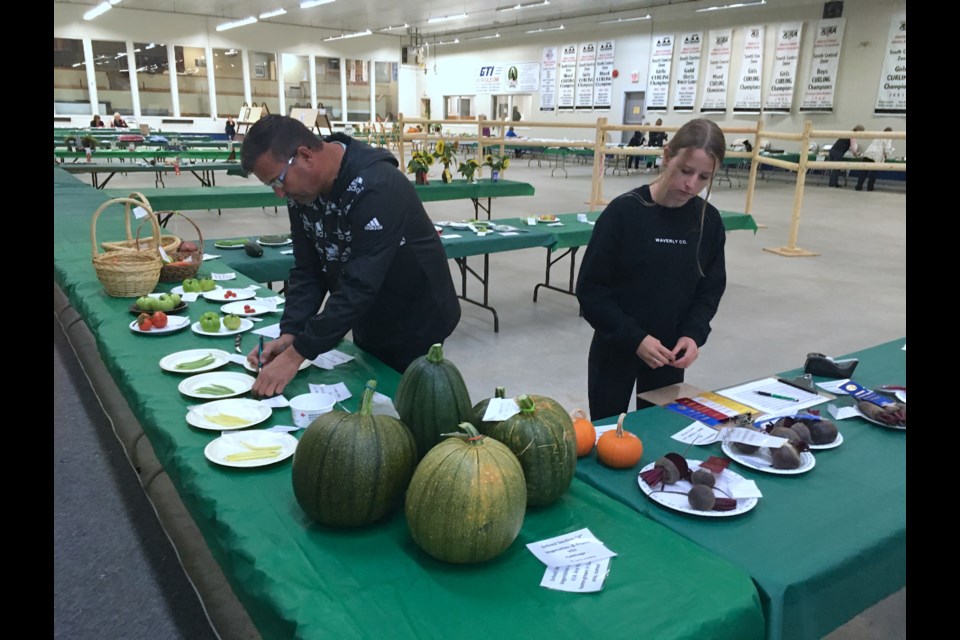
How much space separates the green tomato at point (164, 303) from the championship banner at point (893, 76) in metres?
15.1

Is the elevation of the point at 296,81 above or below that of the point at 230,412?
above

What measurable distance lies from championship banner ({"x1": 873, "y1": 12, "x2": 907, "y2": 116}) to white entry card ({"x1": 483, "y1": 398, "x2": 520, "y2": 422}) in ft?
50.2

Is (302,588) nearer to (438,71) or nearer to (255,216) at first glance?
(255,216)

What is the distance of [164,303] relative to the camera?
88.6 inches

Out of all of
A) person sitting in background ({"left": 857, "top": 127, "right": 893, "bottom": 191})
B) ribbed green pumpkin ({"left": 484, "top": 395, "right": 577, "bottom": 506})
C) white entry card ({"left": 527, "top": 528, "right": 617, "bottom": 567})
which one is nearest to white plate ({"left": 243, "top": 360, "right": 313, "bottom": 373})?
ribbed green pumpkin ({"left": 484, "top": 395, "right": 577, "bottom": 506})

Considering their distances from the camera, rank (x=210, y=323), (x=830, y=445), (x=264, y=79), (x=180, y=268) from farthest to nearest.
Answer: (x=264, y=79) < (x=180, y=268) < (x=210, y=323) < (x=830, y=445)

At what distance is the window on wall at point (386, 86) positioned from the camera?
79.8 feet

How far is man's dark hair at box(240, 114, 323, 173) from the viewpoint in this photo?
1.57 meters

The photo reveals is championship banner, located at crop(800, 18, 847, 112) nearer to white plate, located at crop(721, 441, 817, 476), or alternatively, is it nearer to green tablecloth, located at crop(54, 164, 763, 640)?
white plate, located at crop(721, 441, 817, 476)

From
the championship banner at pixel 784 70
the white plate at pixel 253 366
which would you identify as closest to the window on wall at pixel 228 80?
the championship banner at pixel 784 70

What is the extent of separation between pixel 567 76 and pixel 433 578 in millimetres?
21025

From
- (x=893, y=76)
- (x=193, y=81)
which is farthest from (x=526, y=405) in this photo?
(x=193, y=81)

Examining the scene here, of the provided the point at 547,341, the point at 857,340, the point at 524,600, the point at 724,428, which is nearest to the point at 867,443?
the point at 724,428

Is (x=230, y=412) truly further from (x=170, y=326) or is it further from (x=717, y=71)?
(x=717, y=71)
